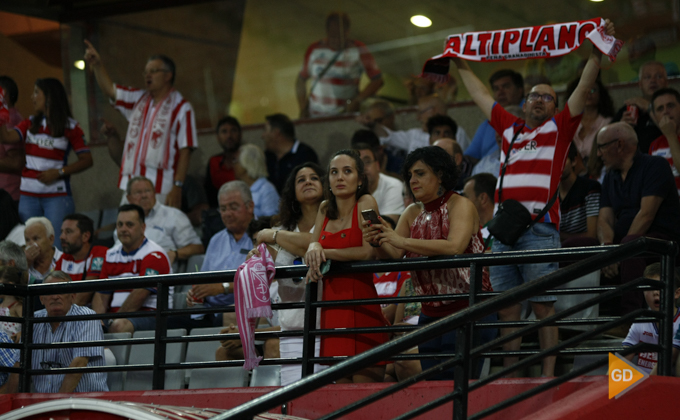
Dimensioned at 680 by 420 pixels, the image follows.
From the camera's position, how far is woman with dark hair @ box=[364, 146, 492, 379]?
477cm

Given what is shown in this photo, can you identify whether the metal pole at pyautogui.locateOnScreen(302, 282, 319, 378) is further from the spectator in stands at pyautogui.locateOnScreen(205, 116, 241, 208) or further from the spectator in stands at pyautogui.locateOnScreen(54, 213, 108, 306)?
the spectator in stands at pyautogui.locateOnScreen(205, 116, 241, 208)

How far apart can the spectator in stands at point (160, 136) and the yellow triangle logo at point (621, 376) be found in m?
6.10

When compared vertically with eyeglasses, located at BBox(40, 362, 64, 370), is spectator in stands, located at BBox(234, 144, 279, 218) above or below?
above

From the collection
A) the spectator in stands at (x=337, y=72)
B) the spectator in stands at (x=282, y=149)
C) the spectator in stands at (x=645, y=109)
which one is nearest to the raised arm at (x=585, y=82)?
the spectator in stands at (x=645, y=109)

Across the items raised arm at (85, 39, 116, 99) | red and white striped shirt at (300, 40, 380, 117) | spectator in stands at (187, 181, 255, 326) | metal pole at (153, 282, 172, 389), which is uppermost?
red and white striped shirt at (300, 40, 380, 117)

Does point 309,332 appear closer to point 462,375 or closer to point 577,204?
point 462,375

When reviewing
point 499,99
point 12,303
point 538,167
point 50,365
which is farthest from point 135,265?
point 499,99

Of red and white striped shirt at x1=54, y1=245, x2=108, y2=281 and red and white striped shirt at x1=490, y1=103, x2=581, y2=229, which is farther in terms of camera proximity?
red and white striped shirt at x1=54, y1=245, x2=108, y2=281

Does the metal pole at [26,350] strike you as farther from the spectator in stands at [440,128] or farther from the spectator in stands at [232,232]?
the spectator in stands at [440,128]

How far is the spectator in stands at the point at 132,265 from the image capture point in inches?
279

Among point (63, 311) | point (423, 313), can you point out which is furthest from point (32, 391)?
point (423, 313)

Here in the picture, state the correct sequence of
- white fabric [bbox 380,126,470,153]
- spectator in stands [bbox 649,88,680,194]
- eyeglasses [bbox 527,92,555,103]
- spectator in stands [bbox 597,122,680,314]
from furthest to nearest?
white fabric [bbox 380,126,470,153] → spectator in stands [bbox 649,88,680,194] → spectator in stands [bbox 597,122,680,314] → eyeglasses [bbox 527,92,555,103]

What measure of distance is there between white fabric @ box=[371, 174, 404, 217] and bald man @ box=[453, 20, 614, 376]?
201 centimetres

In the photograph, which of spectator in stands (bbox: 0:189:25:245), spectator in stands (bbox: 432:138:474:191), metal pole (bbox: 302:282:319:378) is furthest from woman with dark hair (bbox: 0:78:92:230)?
metal pole (bbox: 302:282:319:378)
